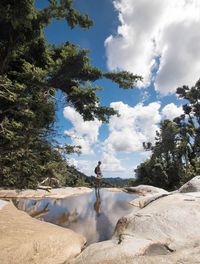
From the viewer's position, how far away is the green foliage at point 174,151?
28.9m

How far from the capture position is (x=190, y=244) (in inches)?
212

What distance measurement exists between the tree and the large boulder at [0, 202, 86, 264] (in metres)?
4.98

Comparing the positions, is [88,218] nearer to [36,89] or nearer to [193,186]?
[193,186]

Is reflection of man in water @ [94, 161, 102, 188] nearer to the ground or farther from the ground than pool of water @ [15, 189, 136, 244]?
farther from the ground

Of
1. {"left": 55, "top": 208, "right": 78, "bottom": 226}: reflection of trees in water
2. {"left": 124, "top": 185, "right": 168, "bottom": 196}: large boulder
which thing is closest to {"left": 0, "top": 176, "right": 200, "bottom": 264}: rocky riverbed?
{"left": 55, "top": 208, "right": 78, "bottom": 226}: reflection of trees in water

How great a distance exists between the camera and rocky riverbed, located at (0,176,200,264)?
4.92 metres

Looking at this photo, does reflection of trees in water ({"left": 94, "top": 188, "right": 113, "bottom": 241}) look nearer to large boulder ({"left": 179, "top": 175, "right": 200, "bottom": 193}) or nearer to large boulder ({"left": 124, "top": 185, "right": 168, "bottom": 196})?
large boulder ({"left": 179, "top": 175, "right": 200, "bottom": 193})

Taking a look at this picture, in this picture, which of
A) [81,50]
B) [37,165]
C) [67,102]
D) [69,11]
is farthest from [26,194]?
[69,11]

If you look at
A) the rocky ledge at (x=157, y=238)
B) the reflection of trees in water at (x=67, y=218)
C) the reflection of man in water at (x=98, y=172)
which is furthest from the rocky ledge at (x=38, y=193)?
the rocky ledge at (x=157, y=238)

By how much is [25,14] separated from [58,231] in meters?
6.83

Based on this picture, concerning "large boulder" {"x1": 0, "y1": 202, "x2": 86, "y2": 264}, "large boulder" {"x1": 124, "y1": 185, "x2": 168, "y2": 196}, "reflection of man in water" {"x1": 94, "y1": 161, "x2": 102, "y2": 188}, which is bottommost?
"large boulder" {"x1": 0, "y1": 202, "x2": 86, "y2": 264}

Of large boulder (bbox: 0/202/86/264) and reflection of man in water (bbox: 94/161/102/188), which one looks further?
reflection of man in water (bbox: 94/161/102/188)

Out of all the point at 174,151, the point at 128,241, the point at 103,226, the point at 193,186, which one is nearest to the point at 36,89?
the point at 103,226

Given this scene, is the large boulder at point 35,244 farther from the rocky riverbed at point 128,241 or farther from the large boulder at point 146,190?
the large boulder at point 146,190
